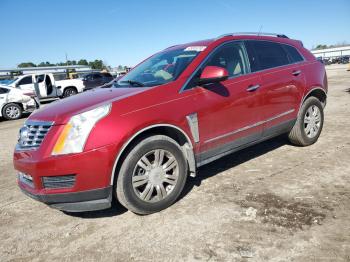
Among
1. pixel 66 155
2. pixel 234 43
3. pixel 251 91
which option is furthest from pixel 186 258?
pixel 234 43

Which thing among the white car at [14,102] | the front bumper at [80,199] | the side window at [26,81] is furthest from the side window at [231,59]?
the side window at [26,81]

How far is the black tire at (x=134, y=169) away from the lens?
124 inches

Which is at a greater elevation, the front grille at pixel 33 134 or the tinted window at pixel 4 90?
the tinted window at pixel 4 90

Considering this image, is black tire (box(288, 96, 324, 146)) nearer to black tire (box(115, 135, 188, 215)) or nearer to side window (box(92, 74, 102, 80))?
black tire (box(115, 135, 188, 215))

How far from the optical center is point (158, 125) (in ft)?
10.9

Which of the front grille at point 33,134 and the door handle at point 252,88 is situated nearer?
the front grille at point 33,134

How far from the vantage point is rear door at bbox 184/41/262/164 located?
369cm

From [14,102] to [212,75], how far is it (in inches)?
462

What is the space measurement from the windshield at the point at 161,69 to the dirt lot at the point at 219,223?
54.2 inches

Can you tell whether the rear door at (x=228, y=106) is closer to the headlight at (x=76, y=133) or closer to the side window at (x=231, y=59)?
the side window at (x=231, y=59)

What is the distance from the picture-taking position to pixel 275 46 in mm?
4883

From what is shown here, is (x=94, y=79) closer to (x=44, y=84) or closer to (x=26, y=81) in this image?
(x=44, y=84)

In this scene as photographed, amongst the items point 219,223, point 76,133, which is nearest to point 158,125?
point 76,133

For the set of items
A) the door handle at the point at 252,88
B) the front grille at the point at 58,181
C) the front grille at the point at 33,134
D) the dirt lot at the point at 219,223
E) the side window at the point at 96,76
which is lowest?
the dirt lot at the point at 219,223
